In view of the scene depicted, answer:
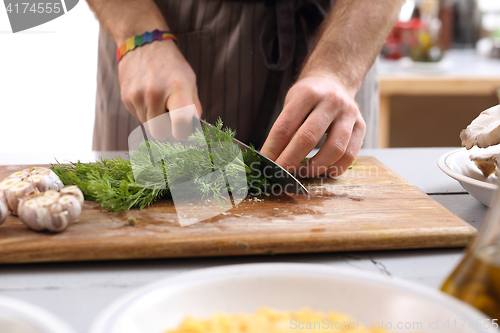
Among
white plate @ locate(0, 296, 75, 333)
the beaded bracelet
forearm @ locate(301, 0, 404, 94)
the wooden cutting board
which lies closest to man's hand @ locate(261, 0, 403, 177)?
forearm @ locate(301, 0, 404, 94)

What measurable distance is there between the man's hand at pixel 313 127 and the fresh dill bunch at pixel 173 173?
0.23ft

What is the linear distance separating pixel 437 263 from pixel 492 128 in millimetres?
273

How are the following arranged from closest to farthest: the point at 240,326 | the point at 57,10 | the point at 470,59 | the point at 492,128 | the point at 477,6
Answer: the point at 240,326, the point at 492,128, the point at 57,10, the point at 470,59, the point at 477,6

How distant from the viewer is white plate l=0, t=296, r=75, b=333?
0.37 meters

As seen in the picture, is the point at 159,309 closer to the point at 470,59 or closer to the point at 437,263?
the point at 437,263

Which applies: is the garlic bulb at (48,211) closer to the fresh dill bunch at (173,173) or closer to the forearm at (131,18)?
the fresh dill bunch at (173,173)

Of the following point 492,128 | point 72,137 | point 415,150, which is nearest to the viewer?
point 492,128

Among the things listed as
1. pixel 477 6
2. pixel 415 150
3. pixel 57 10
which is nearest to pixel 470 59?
pixel 477 6

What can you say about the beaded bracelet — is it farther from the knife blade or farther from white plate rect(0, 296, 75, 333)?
white plate rect(0, 296, 75, 333)

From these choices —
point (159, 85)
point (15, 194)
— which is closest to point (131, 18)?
point (159, 85)

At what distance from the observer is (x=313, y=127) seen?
3.15 feet

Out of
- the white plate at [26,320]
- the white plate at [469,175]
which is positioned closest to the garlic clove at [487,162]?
the white plate at [469,175]

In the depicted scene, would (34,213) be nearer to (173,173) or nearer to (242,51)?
(173,173)

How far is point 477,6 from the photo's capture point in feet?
15.8
